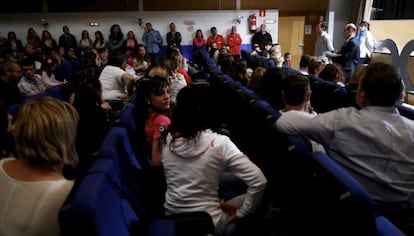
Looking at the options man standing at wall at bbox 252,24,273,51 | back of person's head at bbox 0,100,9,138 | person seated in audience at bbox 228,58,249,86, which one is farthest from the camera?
man standing at wall at bbox 252,24,273,51

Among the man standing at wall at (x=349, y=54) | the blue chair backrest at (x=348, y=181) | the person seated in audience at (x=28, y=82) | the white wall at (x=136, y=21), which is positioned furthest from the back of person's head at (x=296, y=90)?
the white wall at (x=136, y=21)

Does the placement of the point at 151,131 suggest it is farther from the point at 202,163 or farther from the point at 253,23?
the point at 253,23

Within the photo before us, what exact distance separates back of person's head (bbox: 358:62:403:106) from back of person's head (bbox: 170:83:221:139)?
71 cm

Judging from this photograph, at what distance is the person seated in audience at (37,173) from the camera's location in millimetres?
1067

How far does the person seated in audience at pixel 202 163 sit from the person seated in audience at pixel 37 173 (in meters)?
0.50

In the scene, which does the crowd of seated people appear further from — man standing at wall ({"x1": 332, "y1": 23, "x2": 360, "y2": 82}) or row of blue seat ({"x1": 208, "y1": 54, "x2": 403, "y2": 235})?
man standing at wall ({"x1": 332, "y1": 23, "x2": 360, "y2": 82})

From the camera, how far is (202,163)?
1.51 meters

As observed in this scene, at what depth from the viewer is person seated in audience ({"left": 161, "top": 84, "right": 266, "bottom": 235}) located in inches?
58.5

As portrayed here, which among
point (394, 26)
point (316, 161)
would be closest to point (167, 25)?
point (394, 26)

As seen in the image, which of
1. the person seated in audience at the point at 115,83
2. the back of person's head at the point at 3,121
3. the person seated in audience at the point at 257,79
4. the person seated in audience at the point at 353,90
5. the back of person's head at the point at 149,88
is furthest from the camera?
the person seated in audience at the point at 115,83

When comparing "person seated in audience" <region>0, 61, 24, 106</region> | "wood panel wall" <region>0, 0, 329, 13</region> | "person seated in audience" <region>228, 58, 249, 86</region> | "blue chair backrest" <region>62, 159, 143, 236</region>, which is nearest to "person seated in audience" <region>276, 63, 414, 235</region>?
"blue chair backrest" <region>62, 159, 143, 236</region>

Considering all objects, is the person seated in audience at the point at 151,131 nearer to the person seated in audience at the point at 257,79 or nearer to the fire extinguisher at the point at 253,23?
the person seated in audience at the point at 257,79

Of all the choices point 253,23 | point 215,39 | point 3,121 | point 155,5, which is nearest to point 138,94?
point 3,121

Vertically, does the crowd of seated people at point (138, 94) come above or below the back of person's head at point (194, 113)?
below
